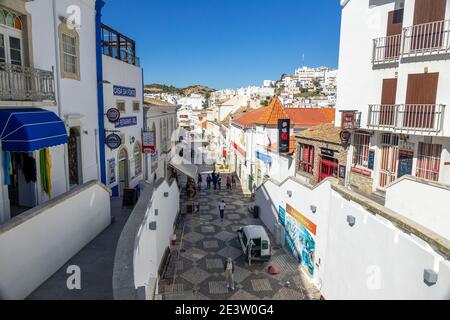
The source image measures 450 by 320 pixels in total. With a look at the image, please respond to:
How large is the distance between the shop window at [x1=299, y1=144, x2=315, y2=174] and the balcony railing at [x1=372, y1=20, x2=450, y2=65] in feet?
22.7

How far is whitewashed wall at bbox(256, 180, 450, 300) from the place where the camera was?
796 cm

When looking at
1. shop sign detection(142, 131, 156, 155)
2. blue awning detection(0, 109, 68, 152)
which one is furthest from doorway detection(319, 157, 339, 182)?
blue awning detection(0, 109, 68, 152)

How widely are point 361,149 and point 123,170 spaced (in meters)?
13.6

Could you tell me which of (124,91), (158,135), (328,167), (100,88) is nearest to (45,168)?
(100,88)

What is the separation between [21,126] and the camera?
8.10 meters

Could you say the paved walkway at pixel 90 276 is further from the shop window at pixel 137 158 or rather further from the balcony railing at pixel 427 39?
the balcony railing at pixel 427 39

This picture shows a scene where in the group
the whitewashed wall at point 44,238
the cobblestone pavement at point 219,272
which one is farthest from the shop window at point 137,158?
the whitewashed wall at point 44,238

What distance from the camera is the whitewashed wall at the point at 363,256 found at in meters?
7.96

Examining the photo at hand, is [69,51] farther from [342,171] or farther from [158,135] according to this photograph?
[342,171]

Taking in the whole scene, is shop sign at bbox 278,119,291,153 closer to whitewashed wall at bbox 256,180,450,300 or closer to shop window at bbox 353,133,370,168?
whitewashed wall at bbox 256,180,450,300

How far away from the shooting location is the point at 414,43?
1262cm

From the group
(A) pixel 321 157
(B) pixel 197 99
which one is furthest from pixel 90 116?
(B) pixel 197 99

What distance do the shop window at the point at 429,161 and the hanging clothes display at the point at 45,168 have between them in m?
14.7

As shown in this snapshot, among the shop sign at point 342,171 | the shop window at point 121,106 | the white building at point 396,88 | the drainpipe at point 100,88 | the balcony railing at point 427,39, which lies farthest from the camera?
the shop sign at point 342,171
